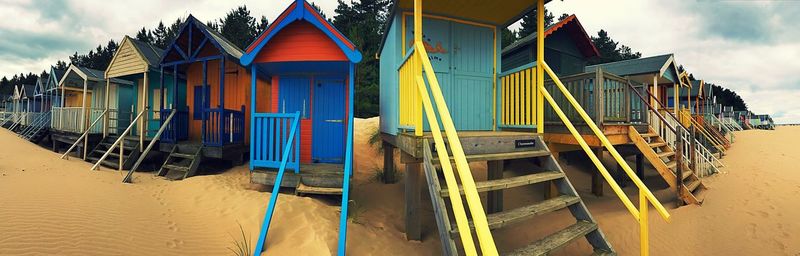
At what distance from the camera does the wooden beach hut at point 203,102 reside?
698cm

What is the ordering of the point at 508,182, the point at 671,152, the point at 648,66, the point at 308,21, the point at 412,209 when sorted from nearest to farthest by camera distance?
the point at 508,182, the point at 412,209, the point at 308,21, the point at 671,152, the point at 648,66

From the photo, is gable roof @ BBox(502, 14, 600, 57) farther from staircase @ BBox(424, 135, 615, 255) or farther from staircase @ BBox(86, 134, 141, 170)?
staircase @ BBox(86, 134, 141, 170)

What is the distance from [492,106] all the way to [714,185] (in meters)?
4.95

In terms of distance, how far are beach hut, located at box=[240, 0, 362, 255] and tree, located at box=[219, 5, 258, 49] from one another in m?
24.3

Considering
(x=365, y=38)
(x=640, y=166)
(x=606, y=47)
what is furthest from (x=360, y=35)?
(x=606, y=47)

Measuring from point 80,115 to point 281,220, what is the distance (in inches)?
536

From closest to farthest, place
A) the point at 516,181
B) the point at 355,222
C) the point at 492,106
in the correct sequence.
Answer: the point at 516,181, the point at 355,222, the point at 492,106

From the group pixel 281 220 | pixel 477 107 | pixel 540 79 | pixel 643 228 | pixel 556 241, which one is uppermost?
pixel 540 79

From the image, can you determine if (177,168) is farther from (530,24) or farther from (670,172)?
(530,24)

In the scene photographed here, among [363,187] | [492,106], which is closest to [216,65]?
[363,187]

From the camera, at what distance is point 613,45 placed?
38.9m

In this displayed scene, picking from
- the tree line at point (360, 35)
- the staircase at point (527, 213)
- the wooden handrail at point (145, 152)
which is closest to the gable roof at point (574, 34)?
the tree line at point (360, 35)

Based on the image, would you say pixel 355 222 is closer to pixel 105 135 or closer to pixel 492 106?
pixel 492 106

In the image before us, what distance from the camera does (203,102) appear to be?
7.10m
